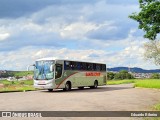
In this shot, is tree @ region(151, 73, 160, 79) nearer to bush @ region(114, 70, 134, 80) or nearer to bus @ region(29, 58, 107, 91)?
bush @ region(114, 70, 134, 80)

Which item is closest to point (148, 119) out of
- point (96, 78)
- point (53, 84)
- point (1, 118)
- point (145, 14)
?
point (1, 118)

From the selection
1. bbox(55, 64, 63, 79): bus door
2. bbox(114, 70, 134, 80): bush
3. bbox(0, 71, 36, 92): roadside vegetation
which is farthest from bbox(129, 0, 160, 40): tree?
bbox(114, 70, 134, 80): bush

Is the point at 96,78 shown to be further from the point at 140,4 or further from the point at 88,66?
the point at 140,4

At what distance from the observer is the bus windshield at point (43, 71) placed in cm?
3188

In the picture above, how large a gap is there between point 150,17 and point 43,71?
12.2 metres

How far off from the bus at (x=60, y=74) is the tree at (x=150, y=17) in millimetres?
10117

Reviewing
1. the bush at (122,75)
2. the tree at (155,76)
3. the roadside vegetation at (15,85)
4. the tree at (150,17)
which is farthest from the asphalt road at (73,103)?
the bush at (122,75)

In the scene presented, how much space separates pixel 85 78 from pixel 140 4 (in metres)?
14.7

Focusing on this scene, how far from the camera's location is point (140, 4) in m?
24.8

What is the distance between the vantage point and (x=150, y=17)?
2411 centimetres

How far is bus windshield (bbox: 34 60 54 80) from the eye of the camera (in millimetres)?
31875

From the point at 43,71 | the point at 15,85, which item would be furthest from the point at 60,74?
the point at 15,85

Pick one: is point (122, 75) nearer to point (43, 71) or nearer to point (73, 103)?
point (43, 71)

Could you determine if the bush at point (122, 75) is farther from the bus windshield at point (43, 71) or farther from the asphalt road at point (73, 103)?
the asphalt road at point (73, 103)
